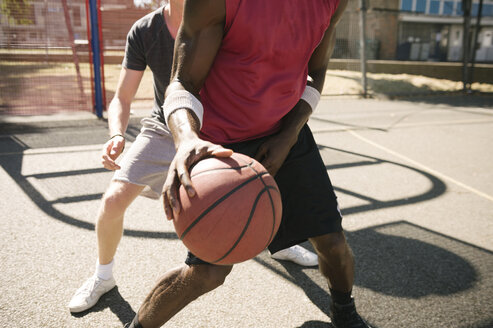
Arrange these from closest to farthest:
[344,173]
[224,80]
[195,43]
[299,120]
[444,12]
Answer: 1. [195,43]
2. [224,80]
3. [299,120]
4. [344,173]
5. [444,12]

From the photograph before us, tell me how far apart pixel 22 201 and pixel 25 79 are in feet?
16.4

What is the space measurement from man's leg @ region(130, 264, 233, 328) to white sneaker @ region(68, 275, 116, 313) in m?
0.66

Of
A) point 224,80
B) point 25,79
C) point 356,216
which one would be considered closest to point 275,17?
point 224,80

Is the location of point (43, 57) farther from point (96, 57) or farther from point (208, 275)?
point (208, 275)

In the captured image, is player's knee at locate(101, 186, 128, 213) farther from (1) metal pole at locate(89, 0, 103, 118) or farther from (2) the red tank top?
(1) metal pole at locate(89, 0, 103, 118)

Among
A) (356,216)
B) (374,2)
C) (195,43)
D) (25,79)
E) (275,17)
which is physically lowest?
(356,216)

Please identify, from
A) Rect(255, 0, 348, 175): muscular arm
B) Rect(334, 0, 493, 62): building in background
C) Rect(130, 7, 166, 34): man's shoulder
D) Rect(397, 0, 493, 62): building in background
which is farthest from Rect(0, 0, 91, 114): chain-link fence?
Rect(397, 0, 493, 62): building in background

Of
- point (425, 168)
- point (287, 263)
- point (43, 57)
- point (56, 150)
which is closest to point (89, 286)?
point (287, 263)

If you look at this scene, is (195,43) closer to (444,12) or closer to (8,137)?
(8,137)

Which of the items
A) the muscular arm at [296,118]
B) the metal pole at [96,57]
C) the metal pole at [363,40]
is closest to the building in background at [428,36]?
the metal pole at [363,40]

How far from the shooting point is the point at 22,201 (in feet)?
13.7

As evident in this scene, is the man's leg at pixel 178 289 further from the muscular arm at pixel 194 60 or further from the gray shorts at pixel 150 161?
the gray shorts at pixel 150 161

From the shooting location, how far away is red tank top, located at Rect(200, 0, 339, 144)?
1.92 metres

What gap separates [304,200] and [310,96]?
0.57 metres
